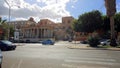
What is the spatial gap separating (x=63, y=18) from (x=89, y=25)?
185ft

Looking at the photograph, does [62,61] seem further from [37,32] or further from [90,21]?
[37,32]

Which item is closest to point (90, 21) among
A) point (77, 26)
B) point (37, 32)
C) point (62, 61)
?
point (77, 26)

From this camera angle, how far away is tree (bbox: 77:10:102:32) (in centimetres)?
8181

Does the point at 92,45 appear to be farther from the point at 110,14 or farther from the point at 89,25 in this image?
the point at 89,25

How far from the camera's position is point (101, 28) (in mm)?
83875

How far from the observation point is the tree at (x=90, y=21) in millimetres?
81812

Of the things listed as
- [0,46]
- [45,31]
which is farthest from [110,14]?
[45,31]

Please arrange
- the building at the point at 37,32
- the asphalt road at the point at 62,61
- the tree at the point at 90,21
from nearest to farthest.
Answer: the asphalt road at the point at 62,61, the tree at the point at 90,21, the building at the point at 37,32

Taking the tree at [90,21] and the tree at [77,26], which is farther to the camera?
the tree at [77,26]

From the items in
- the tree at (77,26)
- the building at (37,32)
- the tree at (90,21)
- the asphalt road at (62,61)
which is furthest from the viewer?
the building at (37,32)

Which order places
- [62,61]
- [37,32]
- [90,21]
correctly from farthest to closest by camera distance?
[37,32] < [90,21] < [62,61]

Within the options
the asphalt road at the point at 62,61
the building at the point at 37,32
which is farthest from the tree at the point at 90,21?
the asphalt road at the point at 62,61

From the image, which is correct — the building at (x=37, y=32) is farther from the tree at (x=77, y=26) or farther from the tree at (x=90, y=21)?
the tree at (x=90, y=21)

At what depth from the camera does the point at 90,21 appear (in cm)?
8269
